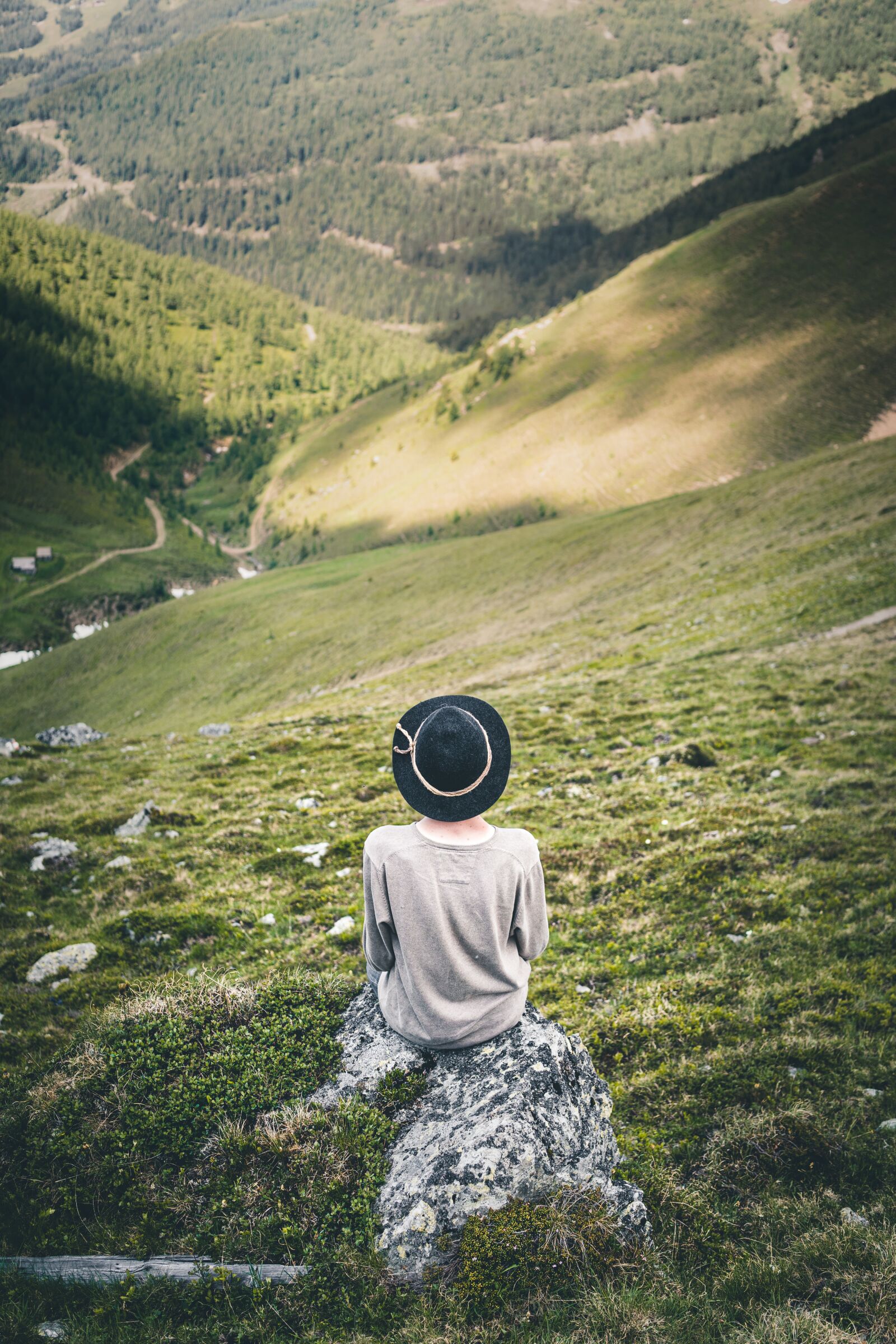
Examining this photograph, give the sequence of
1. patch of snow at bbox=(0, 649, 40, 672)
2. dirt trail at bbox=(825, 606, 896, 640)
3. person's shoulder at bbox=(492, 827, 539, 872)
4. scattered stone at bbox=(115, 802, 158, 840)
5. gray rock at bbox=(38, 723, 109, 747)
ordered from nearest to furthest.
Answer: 1. person's shoulder at bbox=(492, 827, 539, 872)
2. scattered stone at bbox=(115, 802, 158, 840)
3. dirt trail at bbox=(825, 606, 896, 640)
4. gray rock at bbox=(38, 723, 109, 747)
5. patch of snow at bbox=(0, 649, 40, 672)

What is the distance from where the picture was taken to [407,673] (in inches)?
1612

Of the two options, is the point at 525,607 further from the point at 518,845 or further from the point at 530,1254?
the point at 530,1254

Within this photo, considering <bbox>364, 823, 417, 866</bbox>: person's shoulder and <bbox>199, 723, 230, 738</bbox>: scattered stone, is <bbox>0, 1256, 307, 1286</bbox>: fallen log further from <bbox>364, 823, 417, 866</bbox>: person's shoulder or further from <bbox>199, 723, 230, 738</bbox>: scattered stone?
<bbox>199, 723, 230, 738</bbox>: scattered stone

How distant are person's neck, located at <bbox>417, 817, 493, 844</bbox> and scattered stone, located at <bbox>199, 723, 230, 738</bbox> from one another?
2759 centimetres

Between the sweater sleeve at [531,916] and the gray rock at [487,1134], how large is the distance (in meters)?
0.90

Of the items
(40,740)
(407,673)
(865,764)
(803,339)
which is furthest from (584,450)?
(865,764)

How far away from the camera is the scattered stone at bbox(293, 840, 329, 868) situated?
13.5 metres

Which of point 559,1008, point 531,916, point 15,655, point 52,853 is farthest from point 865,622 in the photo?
point 15,655

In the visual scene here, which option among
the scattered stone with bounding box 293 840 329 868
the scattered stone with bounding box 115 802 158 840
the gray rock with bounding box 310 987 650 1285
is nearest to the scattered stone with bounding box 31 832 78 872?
the scattered stone with bounding box 115 802 158 840

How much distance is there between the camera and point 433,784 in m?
5.35

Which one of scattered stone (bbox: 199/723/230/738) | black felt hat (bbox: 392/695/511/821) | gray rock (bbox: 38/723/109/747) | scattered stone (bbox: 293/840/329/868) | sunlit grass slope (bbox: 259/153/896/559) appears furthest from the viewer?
sunlit grass slope (bbox: 259/153/896/559)

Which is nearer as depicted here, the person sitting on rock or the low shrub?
the low shrub

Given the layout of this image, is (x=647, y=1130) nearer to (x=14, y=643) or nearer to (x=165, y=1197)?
(x=165, y=1197)

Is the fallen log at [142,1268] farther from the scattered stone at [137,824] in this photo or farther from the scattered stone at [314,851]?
the scattered stone at [137,824]
